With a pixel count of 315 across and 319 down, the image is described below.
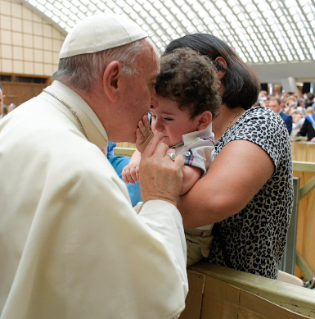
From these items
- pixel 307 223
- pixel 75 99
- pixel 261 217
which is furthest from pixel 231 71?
pixel 307 223

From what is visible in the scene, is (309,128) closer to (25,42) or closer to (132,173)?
(132,173)

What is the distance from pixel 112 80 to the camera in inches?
53.0

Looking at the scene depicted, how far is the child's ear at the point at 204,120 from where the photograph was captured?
1.69m

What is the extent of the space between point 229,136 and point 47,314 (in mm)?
1096

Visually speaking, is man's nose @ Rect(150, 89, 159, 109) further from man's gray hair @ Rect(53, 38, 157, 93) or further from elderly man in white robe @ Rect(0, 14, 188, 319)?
elderly man in white robe @ Rect(0, 14, 188, 319)

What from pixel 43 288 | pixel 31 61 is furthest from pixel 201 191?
pixel 31 61

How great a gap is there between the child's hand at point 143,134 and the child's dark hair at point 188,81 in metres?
0.17

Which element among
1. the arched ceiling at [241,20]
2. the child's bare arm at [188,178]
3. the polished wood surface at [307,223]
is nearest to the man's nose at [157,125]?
the child's bare arm at [188,178]

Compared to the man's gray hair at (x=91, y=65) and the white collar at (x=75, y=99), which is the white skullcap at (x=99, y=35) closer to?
the man's gray hair at (x=91, y=65)

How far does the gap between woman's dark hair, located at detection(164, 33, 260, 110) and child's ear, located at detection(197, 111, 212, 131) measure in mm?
207

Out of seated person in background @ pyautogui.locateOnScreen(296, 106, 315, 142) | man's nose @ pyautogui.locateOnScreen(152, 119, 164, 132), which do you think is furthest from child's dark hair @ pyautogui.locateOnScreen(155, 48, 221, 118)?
seated person in background @ pyautogui.locateOnScreen(296, 106, 315, 142)

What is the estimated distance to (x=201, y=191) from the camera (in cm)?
147

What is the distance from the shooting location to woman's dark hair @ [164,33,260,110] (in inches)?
71.7

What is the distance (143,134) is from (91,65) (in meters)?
0.37
